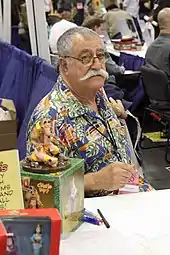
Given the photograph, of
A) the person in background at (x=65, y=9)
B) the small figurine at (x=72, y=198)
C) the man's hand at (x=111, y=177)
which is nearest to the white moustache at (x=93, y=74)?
the man's hand at (x=111, y=177)

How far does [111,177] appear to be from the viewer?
1981 millimetres

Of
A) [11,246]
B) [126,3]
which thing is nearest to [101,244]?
[11,246]

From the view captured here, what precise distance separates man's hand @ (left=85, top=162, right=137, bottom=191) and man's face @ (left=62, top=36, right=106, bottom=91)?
1.36 feet

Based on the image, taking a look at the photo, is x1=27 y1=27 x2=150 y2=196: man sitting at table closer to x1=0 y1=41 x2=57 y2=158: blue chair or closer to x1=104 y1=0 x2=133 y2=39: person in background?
x1=0 y1=41 x2=57 y2=158: blue chair

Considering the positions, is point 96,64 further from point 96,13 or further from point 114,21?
point 96,13

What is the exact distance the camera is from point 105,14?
8.20 metres

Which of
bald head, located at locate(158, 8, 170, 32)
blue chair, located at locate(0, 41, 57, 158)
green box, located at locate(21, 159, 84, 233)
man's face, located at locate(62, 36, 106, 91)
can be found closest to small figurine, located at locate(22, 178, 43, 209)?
green box, located at locate(21, 159, 84, 233)

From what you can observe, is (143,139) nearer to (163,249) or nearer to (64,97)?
(64,97)

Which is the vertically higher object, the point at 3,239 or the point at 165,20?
the point at 165,20

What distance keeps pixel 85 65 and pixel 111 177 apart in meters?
0.54

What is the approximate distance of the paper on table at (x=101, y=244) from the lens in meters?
1.46

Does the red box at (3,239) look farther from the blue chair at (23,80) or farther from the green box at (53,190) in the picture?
the blue chair at (23,80)

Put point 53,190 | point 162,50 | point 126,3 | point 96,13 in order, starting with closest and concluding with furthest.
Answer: point 53,190 → point 162,50 → point 96,13 → point 126,3

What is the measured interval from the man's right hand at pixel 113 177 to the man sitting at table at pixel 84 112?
0.15ft
